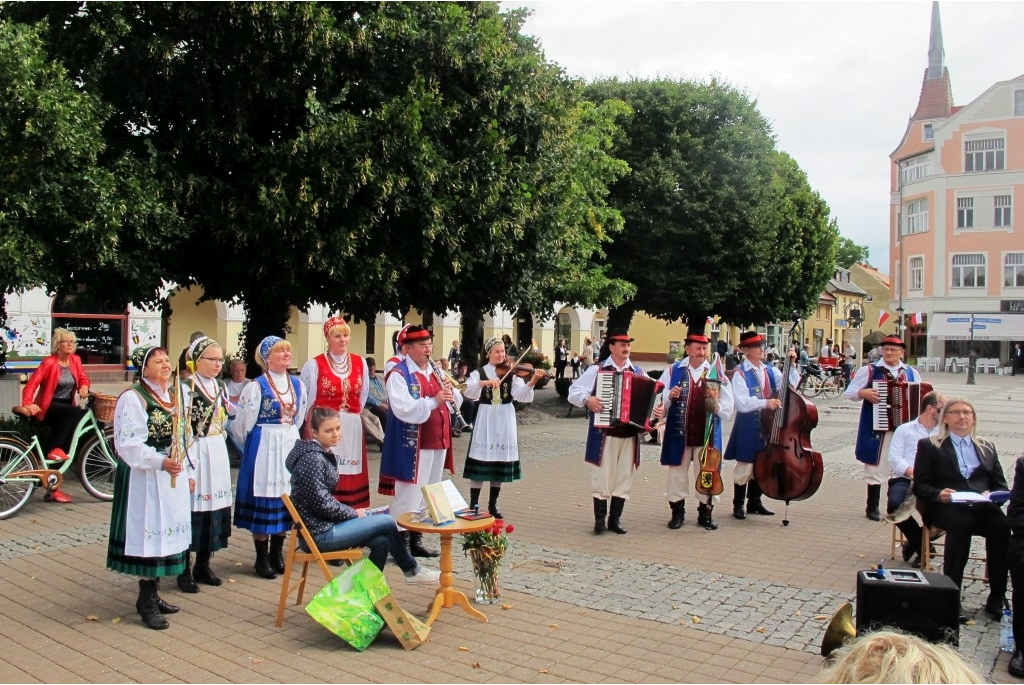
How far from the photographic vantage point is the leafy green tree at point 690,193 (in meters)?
24.2

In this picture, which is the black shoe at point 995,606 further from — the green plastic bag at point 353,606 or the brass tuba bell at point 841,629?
the green plastic bag at point 353,606

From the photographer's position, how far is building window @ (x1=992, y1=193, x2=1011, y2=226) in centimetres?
5200

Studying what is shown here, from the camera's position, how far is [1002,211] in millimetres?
52219

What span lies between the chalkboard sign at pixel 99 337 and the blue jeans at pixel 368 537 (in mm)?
23179

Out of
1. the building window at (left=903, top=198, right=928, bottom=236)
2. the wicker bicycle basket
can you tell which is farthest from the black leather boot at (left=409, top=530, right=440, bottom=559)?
the building window at (left=903, top=198, right=928, bottom=236)

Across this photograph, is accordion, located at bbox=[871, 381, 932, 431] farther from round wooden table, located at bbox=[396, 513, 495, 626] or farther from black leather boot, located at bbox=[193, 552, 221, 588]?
black leather boot, located at bbox=[193, 552, 221, 588]

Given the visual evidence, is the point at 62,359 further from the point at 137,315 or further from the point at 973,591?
the point at 137,315

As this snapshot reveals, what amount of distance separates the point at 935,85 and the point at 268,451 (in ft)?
221

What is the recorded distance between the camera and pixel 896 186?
2381 inches

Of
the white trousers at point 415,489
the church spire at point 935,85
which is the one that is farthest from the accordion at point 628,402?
the church spire at point 935,85

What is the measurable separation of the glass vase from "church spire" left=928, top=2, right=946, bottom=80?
223 ft

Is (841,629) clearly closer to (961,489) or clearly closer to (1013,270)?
(961,489)

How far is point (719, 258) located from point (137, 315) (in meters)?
17.5

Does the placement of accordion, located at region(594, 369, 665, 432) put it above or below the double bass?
above
